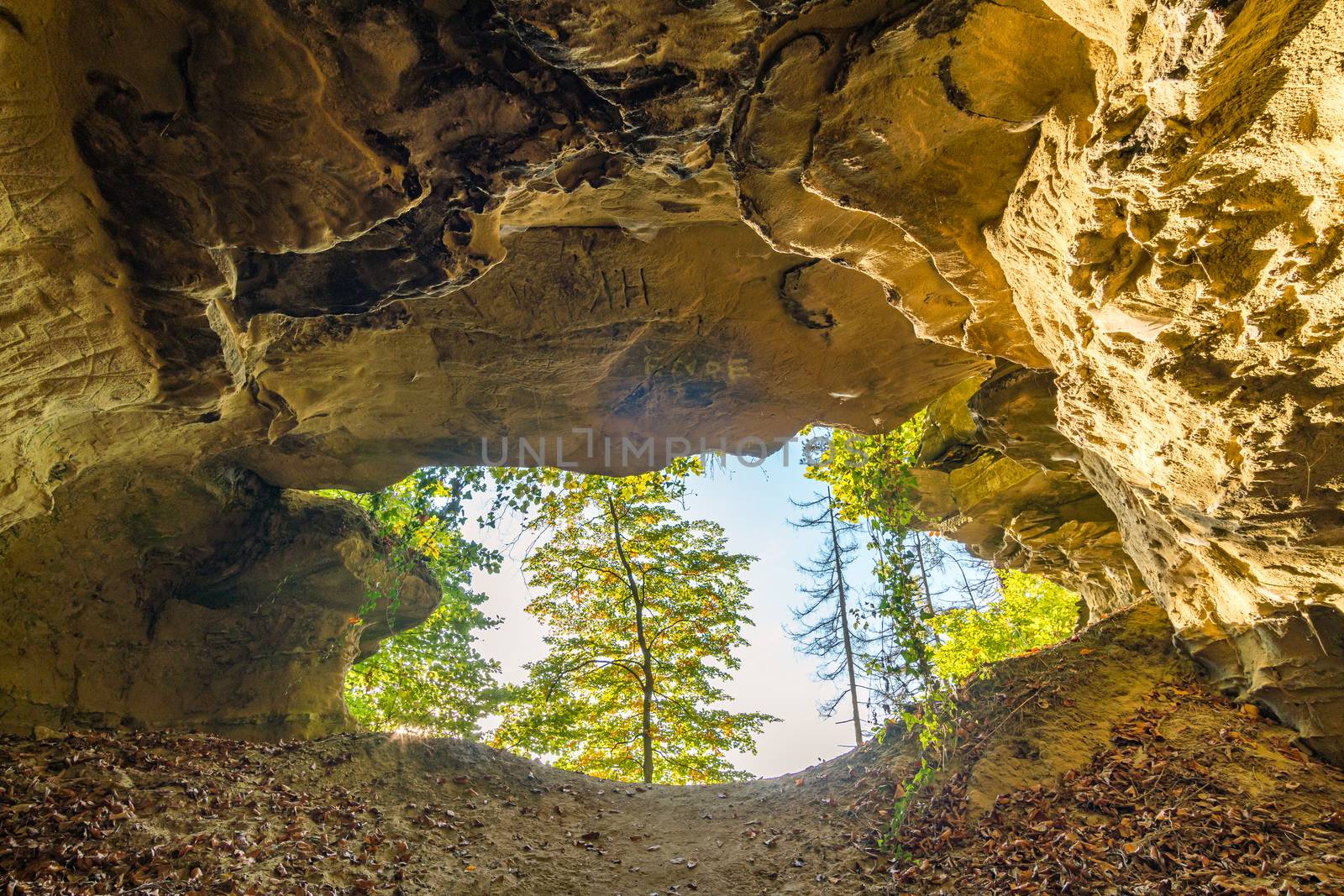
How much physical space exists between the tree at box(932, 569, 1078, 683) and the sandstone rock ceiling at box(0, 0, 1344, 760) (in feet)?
28.2

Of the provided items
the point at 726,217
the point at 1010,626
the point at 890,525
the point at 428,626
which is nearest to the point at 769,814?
the point at 890,525

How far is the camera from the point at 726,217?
216 inches

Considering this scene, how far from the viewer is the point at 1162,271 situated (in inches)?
109

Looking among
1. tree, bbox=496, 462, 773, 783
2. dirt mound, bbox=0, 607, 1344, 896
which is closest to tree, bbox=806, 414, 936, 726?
dirt mound, bbox=0, 607, 1344, 896

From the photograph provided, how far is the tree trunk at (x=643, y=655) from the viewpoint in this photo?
39.1 feet

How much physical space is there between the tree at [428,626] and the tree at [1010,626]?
10120mm

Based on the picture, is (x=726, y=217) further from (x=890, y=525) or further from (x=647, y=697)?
(x=647, y=697)

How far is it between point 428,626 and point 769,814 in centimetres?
815

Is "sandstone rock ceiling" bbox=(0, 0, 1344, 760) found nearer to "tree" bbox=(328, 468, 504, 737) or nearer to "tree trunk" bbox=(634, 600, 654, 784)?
"tree" bbox=(328, 468, 504, 737)

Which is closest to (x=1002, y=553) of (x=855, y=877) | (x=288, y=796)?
(x=855, y=877)

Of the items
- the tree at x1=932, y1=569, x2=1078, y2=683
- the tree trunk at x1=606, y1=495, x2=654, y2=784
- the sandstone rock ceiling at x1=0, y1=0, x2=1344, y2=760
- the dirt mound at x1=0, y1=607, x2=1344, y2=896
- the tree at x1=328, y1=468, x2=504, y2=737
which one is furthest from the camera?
the tree at x1=932, y1=569, x2=1078, y2=683

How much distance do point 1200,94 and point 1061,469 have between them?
19.0 feet

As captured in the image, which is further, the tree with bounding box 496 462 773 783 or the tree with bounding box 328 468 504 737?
the tree with bounding box 496 462 773 783

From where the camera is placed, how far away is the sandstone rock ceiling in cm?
249
